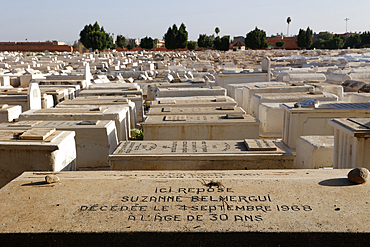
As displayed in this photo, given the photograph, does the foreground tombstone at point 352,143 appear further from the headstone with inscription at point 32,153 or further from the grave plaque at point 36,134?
the grave plaque at point 36,134

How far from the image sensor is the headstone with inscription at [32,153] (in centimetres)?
353

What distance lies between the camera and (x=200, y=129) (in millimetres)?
5441

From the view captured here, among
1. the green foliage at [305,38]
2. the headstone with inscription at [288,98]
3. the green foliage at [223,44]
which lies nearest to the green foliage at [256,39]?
the green foliage at [223,44]

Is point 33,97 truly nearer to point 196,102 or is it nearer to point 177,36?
point 196,102

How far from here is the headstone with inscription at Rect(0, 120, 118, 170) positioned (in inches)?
192

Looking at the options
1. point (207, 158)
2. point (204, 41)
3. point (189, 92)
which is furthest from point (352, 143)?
point (204, 41)

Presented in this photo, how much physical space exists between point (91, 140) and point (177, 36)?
5310cm

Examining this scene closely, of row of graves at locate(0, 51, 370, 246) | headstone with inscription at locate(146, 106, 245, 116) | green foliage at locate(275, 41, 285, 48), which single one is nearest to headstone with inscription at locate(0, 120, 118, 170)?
row of graves at locate(0, 51, 370, 246)

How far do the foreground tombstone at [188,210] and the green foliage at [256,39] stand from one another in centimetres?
5706

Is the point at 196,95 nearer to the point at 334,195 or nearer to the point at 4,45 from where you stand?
the point at 334,195

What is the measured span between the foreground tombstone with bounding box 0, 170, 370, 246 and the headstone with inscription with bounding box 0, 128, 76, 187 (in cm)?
89

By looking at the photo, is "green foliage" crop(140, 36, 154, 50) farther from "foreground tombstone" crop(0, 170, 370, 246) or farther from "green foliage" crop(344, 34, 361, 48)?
"foreground tombstone" crop(0, 170, 370, 246)
